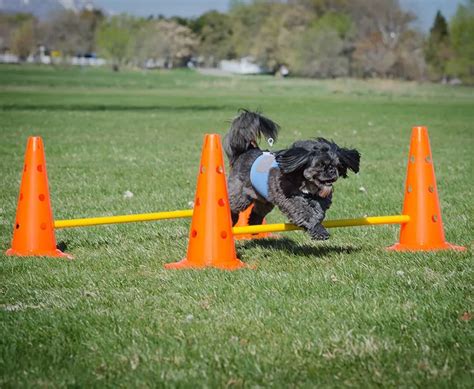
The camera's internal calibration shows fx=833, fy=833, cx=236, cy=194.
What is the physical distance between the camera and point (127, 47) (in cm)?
14175

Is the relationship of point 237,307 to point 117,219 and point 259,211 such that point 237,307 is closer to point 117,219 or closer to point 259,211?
point 117,219

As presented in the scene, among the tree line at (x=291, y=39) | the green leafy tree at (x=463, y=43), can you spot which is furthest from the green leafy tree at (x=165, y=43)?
the green leafy tree at (x=463, y=43)

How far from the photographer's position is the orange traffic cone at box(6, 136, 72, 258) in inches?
270

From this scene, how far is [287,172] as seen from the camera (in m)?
6.31

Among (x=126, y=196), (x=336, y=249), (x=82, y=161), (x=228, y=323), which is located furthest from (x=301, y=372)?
(x=82, y=161)

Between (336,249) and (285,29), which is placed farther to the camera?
(285,29)

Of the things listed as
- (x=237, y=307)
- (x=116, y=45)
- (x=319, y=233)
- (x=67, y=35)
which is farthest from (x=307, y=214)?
(x=67, y=35)

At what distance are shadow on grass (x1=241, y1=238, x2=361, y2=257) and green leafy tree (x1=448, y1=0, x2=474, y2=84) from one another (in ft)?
256

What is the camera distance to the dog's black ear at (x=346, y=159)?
637 centimetres

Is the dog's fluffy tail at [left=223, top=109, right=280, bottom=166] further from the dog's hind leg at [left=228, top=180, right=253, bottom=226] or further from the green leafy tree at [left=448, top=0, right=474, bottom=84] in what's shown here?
the green leafy tree at [left=448, top=0, right=474, bottom=84]

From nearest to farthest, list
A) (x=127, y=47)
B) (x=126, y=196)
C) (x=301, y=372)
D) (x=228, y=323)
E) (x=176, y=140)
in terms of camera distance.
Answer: (x=301, y=372), (x=228, y=323), (x=126, y=196), (x=176, y=140), (x=127, y=47)

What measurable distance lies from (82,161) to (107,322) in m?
9.49

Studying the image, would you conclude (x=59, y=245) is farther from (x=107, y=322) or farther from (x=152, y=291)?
(x=107, y=322)

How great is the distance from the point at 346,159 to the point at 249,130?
1005 mm
